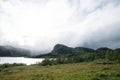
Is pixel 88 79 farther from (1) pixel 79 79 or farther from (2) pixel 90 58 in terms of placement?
(2) pixel 90 58

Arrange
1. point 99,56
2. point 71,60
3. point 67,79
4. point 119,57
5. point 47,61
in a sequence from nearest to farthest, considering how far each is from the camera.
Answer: point 67,79 < point 119,57 < point 47,61 < point 71,60 < point 99,56

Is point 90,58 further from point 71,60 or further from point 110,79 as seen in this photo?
point 110,79

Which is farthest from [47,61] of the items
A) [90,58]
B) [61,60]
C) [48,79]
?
[48,79]

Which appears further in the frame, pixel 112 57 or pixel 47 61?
pixel 47 61

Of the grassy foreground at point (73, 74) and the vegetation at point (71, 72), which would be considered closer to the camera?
the grassy foreground at point (73, 74)

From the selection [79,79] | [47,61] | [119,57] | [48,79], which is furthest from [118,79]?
[47,61]

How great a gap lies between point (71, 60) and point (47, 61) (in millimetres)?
23422

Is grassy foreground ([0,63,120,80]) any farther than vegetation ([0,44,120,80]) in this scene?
No

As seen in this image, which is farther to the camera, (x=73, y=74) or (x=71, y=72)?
(x=71, y=72)

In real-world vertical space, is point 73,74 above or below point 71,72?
below

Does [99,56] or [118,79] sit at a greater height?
[99,56]

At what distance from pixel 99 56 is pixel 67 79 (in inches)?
5132

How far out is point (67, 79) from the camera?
161ft

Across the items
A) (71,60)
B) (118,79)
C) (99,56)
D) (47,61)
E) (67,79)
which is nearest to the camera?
(118,79)
